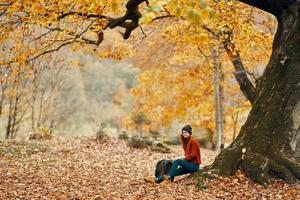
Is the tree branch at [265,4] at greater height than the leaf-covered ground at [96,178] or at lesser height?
greater

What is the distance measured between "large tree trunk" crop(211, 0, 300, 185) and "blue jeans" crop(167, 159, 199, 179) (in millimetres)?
583

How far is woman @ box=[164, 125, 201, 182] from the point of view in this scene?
11.3 metres

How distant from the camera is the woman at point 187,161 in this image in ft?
37.2

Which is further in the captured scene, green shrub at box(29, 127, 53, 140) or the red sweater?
green shrub at box(29, 127, 53, 140)

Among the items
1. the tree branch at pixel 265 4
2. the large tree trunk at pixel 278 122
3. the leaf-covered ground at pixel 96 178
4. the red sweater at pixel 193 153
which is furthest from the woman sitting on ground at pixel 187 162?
the tree branch at pixel 265 4

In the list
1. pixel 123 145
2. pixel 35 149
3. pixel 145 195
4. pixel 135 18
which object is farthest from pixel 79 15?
pixel 123 145

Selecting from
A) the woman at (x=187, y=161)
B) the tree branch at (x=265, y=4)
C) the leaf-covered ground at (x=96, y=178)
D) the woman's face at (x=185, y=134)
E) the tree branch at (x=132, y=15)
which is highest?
the tree branch at (x=265, y=4)

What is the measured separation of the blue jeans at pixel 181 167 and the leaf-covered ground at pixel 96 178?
0.23 m

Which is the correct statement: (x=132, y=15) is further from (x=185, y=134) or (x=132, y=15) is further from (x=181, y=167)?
(x=181, y=167)

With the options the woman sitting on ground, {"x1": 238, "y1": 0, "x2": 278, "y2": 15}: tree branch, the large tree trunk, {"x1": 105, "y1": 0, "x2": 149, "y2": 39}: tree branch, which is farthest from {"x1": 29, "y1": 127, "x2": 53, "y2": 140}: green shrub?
{"x1": 238, "y1": 0, "x2": 278, "y2": 15}: tree branch

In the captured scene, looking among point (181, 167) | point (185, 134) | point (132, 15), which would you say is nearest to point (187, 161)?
point (181, 167)

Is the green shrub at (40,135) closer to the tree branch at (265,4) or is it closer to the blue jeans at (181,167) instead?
the blue jeans at (181,167)

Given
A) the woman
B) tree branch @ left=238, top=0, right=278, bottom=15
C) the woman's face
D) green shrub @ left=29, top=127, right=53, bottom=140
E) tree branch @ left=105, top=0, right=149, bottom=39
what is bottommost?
green shrub @ left=29, top=127, right=53, bottom=140

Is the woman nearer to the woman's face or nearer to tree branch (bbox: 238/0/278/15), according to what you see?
the woman's face
